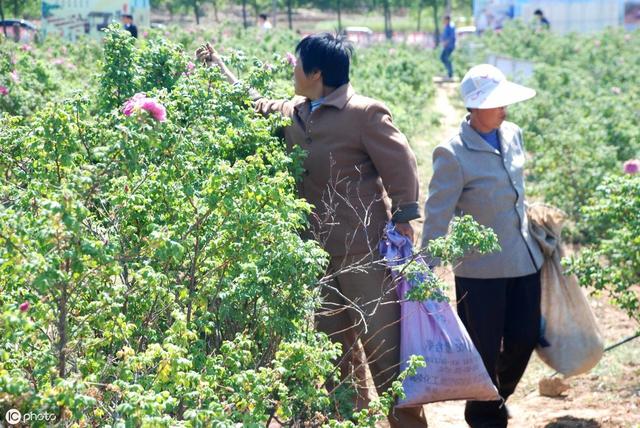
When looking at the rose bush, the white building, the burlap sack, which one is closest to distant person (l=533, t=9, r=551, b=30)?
the white building

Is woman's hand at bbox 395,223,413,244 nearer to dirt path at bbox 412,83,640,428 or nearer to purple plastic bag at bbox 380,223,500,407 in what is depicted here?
purple plastic bag at bbox 380,223,500,407

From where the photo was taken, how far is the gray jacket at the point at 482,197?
447 centimetres

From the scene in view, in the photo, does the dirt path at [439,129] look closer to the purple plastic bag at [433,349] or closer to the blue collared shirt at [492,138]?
the blue collared shirt at [492,138]

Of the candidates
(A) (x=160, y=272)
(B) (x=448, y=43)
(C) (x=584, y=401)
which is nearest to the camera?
(A) (x=160, y=272)

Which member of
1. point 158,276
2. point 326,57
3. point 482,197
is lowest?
point 482,197

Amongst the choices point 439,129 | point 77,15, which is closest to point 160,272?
point 439,129

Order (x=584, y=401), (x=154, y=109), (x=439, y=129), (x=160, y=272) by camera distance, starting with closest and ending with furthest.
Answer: (x=154, y=109) < (x=160, y=272) < (x=584, y=401) < (x=439, y=129)

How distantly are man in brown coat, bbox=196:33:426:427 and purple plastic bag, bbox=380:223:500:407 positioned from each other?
0.22 feet

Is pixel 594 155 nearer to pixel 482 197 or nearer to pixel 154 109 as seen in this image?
pixel 482 197

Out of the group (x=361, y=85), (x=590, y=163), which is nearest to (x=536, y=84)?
(x=361, y=85)

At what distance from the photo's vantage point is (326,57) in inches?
164

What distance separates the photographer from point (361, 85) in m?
14.1

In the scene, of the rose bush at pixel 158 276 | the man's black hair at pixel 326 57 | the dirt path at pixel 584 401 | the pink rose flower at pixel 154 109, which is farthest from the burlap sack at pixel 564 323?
the pink rose flower at pixel 154 109

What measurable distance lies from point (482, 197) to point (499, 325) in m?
0.56
